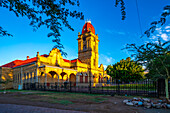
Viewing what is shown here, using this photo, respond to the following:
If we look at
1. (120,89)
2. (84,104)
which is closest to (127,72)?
(120,89)

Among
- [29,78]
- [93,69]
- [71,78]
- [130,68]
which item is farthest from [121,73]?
[29,78]

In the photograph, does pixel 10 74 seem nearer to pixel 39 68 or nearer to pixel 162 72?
pixel 39 68

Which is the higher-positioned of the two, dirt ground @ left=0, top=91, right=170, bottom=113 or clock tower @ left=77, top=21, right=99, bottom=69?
clock tower @ left=77, top=21, right=99, bottom=69

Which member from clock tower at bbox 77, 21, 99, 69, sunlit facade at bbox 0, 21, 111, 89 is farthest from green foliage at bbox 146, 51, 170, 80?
clock tower at bbox 77, 21, 99, 69

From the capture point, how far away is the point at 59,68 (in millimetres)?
27797

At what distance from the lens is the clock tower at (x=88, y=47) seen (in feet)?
140

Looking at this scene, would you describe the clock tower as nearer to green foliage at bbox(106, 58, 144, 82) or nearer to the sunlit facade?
the sunlit facade

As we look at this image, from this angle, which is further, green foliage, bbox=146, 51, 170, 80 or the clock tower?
the clock tower

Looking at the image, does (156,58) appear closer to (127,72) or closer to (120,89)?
(120,89)

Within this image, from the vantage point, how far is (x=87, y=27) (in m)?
46.9

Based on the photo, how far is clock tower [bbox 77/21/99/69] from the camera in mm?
42594

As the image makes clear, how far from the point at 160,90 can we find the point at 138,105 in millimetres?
5587

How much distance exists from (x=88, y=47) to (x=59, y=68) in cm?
1809

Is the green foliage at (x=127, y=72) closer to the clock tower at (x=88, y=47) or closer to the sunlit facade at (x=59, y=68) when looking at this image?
the sunlit facade at (x=59, y=68)
